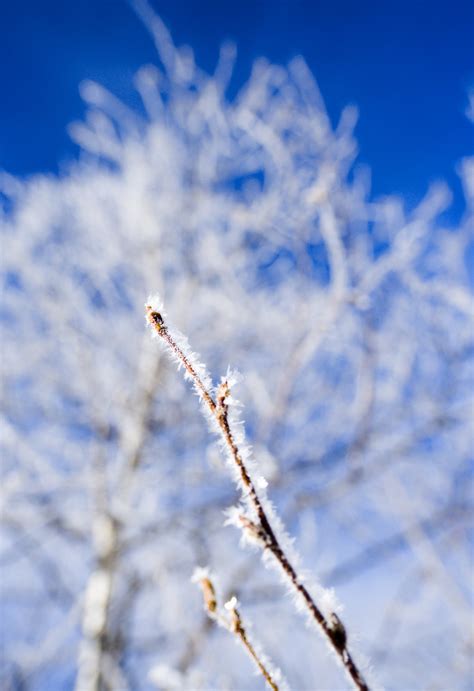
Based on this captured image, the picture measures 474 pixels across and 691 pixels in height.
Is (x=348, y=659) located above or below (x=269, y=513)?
below

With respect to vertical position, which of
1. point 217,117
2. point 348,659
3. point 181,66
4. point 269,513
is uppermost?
point 181,66

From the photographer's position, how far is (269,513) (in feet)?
1.83

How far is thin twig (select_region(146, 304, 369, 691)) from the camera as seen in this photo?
0.52m

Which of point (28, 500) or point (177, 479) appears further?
point (177, 479)

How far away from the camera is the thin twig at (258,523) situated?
1.70ft

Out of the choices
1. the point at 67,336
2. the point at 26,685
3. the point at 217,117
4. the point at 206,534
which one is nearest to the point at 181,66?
the point at 217,117

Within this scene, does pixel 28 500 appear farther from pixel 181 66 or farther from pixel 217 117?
pixel 181 66

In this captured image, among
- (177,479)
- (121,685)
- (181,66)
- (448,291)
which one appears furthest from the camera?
(181,66)

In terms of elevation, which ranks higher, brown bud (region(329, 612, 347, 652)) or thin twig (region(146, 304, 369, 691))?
thin twig (region(146, 304, 369, 691))

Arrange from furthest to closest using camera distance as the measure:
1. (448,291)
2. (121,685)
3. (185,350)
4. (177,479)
Answer: 1. (177,479)
2. (121,685)
3. (448,291)
4. (185,350)

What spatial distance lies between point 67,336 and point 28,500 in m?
1.25

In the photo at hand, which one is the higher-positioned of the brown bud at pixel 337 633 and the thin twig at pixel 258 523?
the thin twig at pixel 258 523

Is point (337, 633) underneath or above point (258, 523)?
underneath

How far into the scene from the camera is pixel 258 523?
537 millimetres
